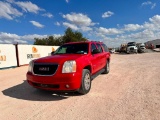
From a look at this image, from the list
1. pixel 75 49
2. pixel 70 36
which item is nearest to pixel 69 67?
pixel 75 49

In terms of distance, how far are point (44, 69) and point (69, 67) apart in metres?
0.80

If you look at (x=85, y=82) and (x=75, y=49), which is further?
(x=75, y=49)

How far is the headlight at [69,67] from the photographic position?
4.94m

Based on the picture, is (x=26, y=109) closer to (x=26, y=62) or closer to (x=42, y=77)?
(x=42, y=77)

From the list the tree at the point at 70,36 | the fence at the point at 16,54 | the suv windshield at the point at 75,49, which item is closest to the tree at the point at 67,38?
the tree at the point at 70,36

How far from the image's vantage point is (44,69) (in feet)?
16.9

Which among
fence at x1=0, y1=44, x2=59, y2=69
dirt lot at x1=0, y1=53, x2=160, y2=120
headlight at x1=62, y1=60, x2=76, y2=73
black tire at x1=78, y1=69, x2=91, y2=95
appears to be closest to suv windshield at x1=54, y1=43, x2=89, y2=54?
black tire at x1=78, y1=69, x2=91, y2=95

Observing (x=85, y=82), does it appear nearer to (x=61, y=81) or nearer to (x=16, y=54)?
(x=61, y=81)

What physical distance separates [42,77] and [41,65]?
40 centimetres

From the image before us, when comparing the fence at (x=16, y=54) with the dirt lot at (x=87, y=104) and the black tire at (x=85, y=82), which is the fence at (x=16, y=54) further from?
the black tire at (x=85, y=82)

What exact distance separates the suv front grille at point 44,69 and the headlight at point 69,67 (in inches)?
10.6

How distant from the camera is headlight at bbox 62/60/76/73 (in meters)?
4.94

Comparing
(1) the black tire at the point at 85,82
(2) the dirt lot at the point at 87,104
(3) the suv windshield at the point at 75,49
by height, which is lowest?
(2) the dirt lot at the point at 87,104

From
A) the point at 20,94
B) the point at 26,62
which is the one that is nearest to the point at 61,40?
the point at 26,62
